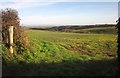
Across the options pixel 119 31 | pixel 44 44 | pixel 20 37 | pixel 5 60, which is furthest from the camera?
pixel 44 44

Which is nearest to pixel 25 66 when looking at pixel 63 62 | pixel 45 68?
pixel 45 68

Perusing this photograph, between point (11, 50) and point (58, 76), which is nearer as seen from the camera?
point (58, 76)

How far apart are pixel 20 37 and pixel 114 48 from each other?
816 cm

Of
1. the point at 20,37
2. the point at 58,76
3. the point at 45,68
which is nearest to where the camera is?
the point at 58,76

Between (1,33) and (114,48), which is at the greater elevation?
(1,33)

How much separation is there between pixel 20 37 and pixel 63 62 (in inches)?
146

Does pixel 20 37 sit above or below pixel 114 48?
above

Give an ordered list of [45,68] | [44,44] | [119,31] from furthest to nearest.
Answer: [44,44] → [45,68] → [119,31]

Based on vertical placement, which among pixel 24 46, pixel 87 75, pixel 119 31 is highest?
pixel 119 31

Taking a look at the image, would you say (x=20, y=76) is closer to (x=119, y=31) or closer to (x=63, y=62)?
(x=63, y=62)

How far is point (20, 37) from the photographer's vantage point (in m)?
16.1

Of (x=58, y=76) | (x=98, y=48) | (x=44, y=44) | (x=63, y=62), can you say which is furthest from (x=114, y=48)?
(x=58, y=76)

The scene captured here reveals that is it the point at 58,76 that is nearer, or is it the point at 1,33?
the point at 58,76

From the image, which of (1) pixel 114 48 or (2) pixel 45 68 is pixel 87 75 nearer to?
(2) pixel 45 68
